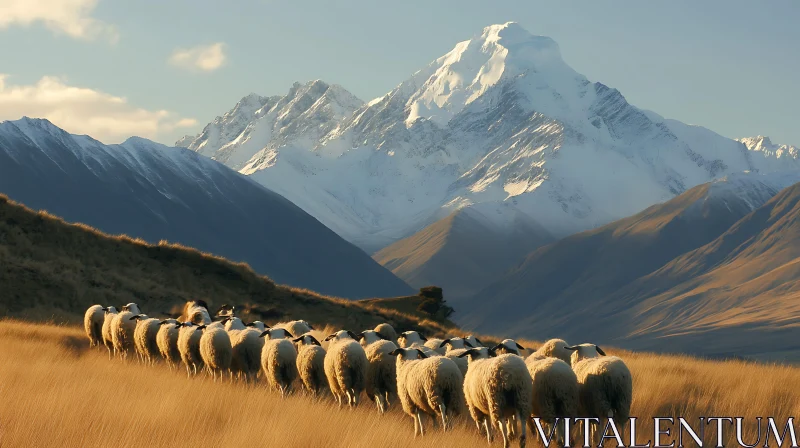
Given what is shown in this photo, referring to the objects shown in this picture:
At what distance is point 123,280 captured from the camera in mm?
41688

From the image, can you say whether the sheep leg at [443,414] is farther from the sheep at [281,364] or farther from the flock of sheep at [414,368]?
the sheep at [281,364]

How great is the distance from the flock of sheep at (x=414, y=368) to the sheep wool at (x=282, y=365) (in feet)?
0.07

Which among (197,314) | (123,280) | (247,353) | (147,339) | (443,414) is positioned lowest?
(443,414)

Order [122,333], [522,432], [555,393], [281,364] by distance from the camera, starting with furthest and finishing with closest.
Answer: [122,333], [281,364], [555,393], [522,432]

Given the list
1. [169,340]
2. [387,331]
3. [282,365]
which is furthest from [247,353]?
[387,331]

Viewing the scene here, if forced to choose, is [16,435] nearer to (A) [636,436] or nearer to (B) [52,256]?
(A) [636,436]

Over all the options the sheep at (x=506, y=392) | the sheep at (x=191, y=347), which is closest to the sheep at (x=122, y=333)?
the sheep at (x=191, y=347)

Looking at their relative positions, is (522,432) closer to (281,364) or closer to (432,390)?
(432,390)

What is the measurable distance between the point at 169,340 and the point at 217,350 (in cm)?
308

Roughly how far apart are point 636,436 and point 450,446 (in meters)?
3.95

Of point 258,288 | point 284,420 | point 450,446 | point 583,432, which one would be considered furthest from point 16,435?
point 258,288

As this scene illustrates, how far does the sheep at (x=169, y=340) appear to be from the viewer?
2436cm

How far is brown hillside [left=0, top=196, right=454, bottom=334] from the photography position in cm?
3741

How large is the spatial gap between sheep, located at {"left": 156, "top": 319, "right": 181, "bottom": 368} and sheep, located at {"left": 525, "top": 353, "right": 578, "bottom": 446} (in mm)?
12009
